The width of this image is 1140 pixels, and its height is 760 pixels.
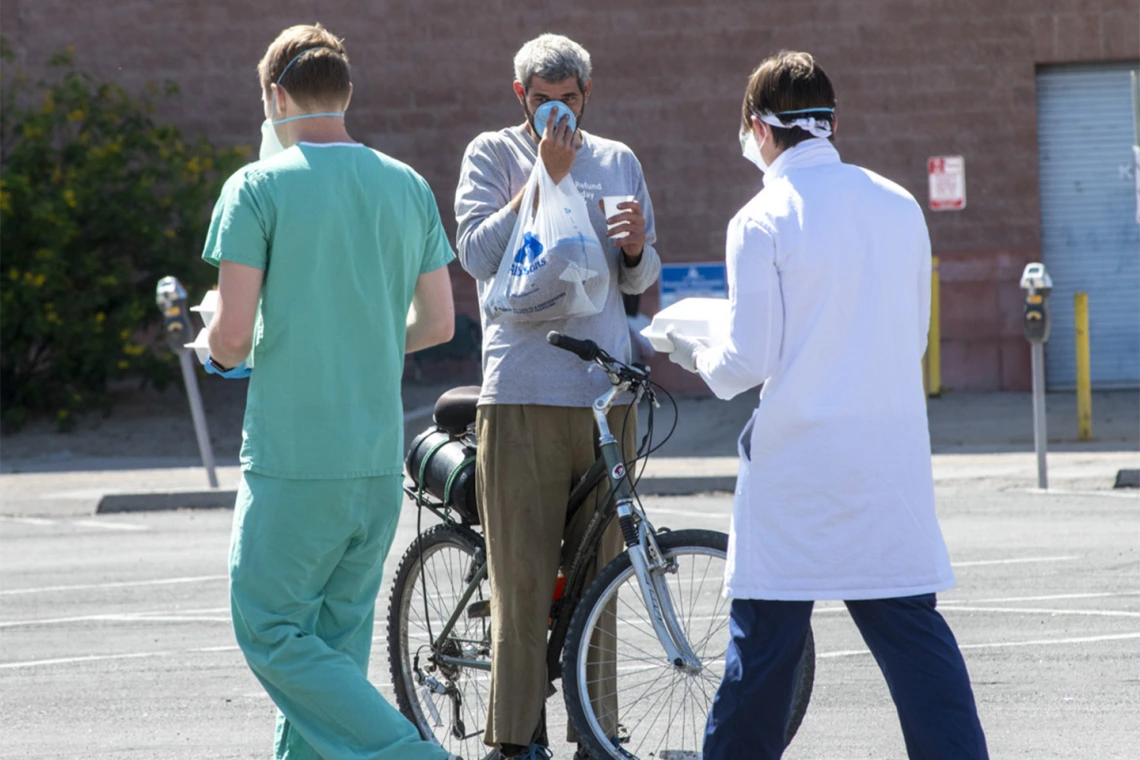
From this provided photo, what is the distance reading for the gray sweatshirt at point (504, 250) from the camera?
455 centimetres

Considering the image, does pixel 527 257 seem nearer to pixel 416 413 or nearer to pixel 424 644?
pixel 424 644

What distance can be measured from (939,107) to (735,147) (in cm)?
221

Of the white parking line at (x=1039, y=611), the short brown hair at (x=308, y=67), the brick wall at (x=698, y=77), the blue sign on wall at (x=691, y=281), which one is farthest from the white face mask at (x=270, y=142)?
the brick wall at (x=698, y=77)

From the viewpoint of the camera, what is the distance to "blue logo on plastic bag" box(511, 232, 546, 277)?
439 centimetres

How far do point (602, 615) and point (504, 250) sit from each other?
3.39 feet

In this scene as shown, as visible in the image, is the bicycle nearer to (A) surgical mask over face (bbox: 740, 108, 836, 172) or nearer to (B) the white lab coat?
(B) the white lab coat

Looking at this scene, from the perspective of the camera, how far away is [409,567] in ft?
17.0

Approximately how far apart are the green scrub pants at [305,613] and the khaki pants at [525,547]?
566mm

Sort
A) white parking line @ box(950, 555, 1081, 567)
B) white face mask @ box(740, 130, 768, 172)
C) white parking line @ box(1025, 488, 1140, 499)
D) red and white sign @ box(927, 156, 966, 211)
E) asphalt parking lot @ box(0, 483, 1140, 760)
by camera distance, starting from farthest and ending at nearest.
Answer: red and white sign @ box(927, 156, 966, 211) → white parking line @ box(1025, 488, 1140, 499) → white parking line @ box(950, 555, 1081, 567) → asphalt parking lot @ box(0, 483, 1140, 760) → white face mask @ box(740, 130, 768, 172)

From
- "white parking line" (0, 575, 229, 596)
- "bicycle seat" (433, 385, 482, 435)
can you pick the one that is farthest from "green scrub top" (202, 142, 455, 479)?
"white parking line" (0, 575, 229, 596)

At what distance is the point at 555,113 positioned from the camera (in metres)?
4.41

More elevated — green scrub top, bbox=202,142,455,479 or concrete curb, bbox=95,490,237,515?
green scrub top, bbox=202,142,455,479

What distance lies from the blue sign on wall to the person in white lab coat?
13.1 meters

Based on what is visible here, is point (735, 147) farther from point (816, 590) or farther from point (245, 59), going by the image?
point (816, 590)
